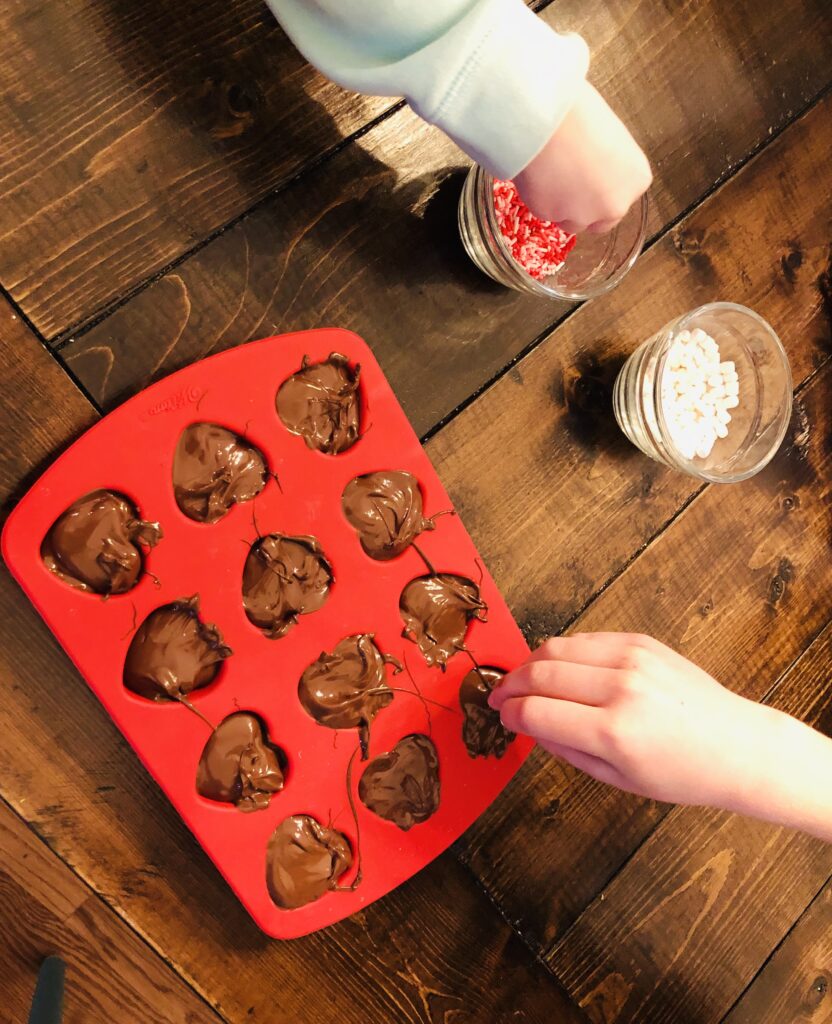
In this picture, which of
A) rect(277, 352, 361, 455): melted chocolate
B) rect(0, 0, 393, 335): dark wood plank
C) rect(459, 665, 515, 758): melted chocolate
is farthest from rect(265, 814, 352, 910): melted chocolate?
rect(0, 0, 393, 335): dark wood plank

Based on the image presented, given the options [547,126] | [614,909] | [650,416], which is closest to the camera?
[547,126]

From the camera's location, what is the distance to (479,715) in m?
0.83

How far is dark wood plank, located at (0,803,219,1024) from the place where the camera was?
0.78 metres

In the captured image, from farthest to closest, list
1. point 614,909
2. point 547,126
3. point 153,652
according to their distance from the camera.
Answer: point 614,909
point 153,652
point 547,126

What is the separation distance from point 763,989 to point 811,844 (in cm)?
19

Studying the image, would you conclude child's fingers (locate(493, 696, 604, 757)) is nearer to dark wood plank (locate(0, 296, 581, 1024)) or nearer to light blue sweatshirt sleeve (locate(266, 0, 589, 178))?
dark wood plank (locate(0, 296, 581, 1024))

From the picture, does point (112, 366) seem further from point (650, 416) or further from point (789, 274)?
point (789, 274)

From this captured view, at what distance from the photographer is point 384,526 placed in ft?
2.62

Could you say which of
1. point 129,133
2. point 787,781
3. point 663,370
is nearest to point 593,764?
point 787,781

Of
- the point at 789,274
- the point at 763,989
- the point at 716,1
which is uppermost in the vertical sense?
the point at 716,1

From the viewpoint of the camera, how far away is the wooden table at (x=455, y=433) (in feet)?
2.46

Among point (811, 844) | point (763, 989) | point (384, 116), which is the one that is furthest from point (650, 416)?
point (763, 989)

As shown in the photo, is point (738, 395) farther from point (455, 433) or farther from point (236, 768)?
point (236, 768)

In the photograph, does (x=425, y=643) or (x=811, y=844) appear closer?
(x=425, y=643)
